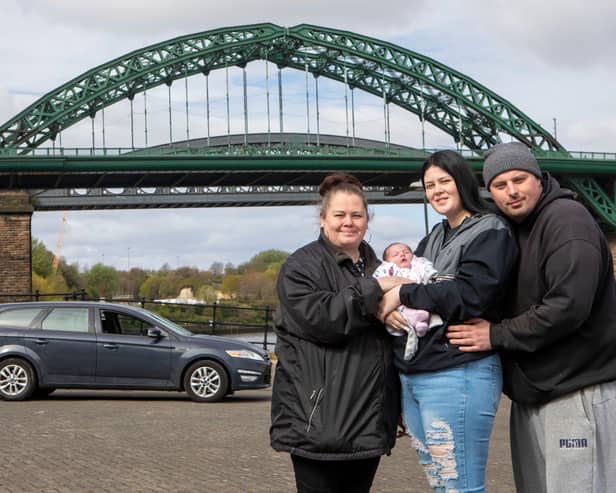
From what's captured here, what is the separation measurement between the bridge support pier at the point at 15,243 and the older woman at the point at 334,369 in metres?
27.9

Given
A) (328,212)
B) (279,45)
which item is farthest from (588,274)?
(279,45)

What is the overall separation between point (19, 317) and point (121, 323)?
1.44m

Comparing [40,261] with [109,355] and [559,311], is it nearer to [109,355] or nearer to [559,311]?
[109,355]

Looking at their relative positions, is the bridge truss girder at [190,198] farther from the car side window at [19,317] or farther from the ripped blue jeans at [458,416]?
the ripped blue jeans at [458,416]

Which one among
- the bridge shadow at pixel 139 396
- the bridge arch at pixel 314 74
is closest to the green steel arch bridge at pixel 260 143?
the bridge arch at pixel 314 74

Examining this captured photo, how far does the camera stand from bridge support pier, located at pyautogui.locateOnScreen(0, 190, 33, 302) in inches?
1252

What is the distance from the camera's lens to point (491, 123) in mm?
49219

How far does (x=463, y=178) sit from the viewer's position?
3.94 metres

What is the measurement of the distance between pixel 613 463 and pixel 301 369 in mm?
1230

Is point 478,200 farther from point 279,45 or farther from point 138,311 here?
point 279,45

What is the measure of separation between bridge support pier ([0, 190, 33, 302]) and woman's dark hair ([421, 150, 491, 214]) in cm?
2801

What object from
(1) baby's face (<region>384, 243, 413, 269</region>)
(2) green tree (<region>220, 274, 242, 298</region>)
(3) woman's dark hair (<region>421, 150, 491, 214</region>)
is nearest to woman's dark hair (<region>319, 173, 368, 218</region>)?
(1) baby's face (<region>384, 243, 413, 269</region>)

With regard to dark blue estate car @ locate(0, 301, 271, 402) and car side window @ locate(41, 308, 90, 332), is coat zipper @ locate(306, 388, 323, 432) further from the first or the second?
car side window @ locate(41, 308, 90, 332)

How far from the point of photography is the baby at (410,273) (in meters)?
3.67
